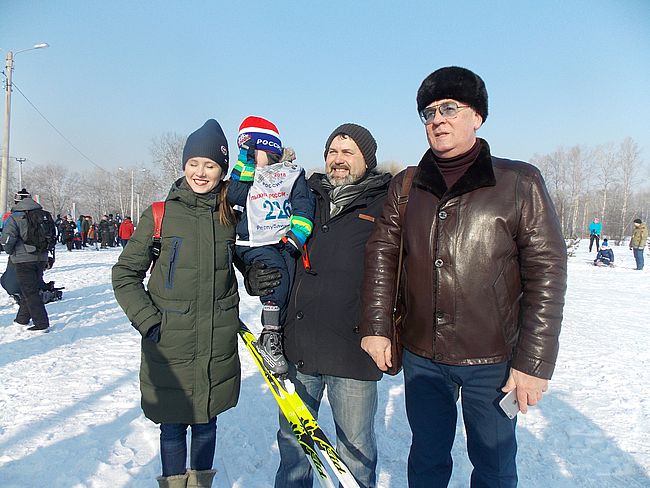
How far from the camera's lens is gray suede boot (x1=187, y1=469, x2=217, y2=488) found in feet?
7.95

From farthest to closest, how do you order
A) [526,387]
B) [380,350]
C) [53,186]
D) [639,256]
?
[53,186] < [639,256] < [380,350] < [526,387]

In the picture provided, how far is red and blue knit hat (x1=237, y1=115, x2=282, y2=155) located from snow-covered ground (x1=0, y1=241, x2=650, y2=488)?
2236 millimetres

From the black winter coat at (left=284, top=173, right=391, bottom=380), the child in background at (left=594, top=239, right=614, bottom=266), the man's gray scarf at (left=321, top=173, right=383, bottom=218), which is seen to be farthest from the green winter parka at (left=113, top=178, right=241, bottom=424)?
the child in background at (left=594, top=239, right=614, bottom=266)

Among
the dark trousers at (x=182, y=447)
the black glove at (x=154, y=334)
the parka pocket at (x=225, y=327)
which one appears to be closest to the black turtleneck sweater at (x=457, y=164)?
the parka pocket at (x=225, y=327)

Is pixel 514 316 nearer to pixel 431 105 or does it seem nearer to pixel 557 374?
pixel 431 105

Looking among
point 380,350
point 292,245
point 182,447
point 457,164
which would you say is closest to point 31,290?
point 182,447

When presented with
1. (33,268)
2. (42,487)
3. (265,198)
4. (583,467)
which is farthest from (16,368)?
(583,467)

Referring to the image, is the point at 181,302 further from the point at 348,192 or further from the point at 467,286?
the point at 467,286

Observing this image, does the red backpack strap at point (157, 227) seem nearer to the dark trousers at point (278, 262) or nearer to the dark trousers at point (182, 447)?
the dark trousers at point (278, 262)

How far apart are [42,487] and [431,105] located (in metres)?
3.27

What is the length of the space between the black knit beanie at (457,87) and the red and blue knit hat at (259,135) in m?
1.09

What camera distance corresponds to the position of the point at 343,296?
2.32 meters

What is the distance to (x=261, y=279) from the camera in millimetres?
2355

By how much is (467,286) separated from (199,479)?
6.16 ft
